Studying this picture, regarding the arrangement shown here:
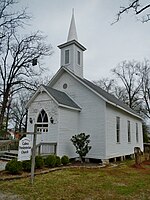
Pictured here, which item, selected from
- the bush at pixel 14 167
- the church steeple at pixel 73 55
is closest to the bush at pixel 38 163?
the bush at pixel 14 167

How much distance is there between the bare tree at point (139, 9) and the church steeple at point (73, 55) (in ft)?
31.0

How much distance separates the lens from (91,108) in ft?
45.7

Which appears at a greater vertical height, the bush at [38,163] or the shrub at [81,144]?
the shrub at [81,144]

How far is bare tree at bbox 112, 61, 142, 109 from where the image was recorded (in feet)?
122

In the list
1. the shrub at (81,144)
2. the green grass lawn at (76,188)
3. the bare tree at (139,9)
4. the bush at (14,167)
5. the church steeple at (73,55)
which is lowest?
the green grass lawn at (76,188)

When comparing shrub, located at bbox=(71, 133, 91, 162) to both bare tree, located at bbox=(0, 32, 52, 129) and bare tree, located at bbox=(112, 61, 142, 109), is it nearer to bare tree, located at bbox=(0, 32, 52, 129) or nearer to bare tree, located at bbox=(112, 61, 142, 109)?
bare tree, located at bbox=(0, 32, 52, 129)

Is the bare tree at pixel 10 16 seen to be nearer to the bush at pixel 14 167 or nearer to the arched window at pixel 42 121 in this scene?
the arched window at pixel 42 121

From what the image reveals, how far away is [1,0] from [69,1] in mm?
5899

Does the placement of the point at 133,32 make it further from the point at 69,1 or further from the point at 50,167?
the point at 50,167

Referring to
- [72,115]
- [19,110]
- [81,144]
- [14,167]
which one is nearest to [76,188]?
[14,167]

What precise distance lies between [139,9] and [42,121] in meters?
9.11

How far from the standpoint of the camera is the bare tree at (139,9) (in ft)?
20.5

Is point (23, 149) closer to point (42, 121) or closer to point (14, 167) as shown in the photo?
point (14, 167)

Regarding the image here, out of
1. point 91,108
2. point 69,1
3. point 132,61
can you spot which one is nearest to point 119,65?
point 132,61
